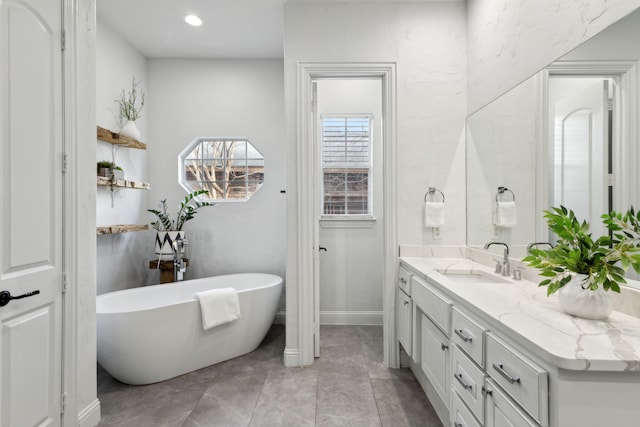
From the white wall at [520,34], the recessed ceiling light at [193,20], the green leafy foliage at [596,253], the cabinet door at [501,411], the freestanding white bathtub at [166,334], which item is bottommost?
the freestanding white bathtub at [166,334]

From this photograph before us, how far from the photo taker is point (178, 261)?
303 cm

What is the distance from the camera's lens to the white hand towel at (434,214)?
239 cm

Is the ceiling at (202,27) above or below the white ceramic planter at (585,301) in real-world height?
above

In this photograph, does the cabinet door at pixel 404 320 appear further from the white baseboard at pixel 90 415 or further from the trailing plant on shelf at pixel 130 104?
the trailing plant on shelf at pixel 130 104

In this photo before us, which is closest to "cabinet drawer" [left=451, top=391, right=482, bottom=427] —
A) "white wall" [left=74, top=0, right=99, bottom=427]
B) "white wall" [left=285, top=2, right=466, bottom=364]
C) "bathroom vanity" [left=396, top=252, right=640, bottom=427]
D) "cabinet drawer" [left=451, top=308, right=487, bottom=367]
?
"bathroom vanity" [left=396, top=252, right=640, bottom=427]

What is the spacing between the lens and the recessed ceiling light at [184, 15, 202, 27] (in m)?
2.64

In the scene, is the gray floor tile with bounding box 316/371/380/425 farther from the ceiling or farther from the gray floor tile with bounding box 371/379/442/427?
the ceiling

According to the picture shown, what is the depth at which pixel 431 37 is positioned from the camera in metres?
2.43

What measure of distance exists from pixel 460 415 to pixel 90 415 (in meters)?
2.02

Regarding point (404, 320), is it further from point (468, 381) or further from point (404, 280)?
point (468, 381)

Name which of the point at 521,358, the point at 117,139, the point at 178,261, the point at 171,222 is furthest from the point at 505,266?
the point at 117,139

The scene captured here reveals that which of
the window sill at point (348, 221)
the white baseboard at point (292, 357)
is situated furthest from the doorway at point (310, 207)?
the window sill at point (348, 221)

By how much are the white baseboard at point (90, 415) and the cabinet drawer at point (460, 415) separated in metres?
2.00

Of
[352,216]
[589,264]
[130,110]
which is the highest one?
[130,110]
